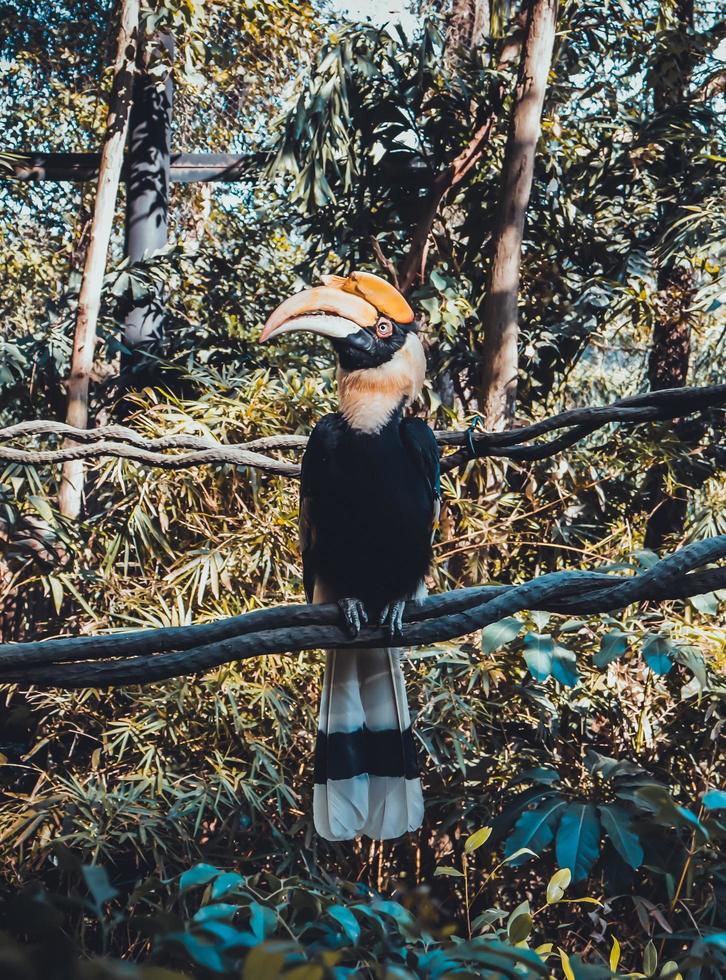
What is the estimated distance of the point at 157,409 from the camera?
2.81 meters

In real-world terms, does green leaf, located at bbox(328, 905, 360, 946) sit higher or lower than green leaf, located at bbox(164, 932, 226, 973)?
lower

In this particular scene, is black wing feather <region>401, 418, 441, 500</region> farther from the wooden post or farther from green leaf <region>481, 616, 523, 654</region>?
the wooden post

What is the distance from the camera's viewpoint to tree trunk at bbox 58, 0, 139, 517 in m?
3.10

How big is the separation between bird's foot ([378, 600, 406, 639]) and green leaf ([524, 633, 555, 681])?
291 millimetres

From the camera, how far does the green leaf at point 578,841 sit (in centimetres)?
167

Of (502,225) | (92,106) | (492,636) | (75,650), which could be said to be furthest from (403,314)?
(92,106)

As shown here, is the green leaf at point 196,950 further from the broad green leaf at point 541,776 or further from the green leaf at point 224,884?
the broad green leaf at point 541,776

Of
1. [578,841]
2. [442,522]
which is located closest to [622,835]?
[578,841]

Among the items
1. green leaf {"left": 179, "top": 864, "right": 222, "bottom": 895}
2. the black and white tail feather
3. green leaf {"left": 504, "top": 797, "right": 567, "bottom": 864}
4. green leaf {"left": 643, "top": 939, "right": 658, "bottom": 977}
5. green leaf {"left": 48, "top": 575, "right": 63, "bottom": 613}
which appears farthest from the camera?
green leaf {"left": 48, "top": 575, "right": 63, "bottom": 613}

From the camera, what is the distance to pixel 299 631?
109 cm

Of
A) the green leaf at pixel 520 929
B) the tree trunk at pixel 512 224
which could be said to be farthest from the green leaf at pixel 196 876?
the tree trunk at pixel 512 224

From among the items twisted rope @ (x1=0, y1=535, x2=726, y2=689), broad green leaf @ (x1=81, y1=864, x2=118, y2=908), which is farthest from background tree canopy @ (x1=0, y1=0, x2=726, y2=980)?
broad green leaf @ (x1=81, y1=864, x2=118, y2=908)

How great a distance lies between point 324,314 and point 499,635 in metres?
0.71

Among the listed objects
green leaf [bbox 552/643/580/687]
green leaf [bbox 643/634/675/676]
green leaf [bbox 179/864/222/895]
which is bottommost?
green leaf [bbox 552/643/580/687]
